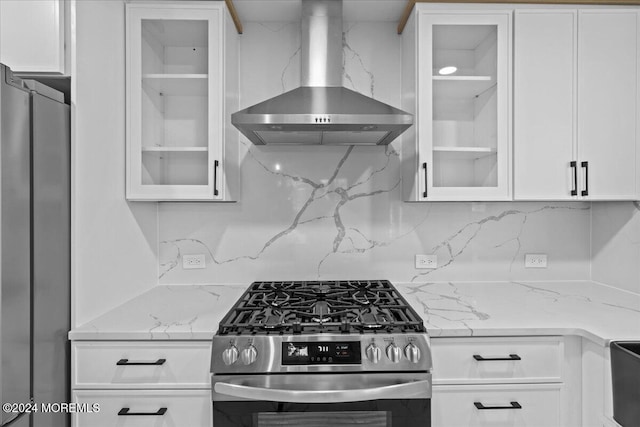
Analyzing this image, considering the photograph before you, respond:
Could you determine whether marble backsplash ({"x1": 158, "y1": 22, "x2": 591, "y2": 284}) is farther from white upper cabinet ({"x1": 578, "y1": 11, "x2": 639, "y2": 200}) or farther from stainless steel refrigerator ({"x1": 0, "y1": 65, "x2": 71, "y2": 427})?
stainless steel refrigerator ({"x1": 0, "y1": 65, "x2": 71, "y2": 427})

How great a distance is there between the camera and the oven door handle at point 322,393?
129cm

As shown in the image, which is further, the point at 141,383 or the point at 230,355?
the point at 141,383

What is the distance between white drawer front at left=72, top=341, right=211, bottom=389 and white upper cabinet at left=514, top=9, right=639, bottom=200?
1.59m

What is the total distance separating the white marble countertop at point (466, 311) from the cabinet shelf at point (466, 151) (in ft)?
2.28

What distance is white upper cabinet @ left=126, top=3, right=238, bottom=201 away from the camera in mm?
1835

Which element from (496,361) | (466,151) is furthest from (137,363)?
(466,151)

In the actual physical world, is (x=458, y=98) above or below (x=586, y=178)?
above

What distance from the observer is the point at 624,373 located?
1223 millimetres

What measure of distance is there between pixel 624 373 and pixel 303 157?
1655 millimetres

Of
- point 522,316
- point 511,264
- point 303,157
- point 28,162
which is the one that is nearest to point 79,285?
point 28,162

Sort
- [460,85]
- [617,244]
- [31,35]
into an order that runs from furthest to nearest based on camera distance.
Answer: [617,244] < [460,85] < [31,35]

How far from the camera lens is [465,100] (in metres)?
2.12

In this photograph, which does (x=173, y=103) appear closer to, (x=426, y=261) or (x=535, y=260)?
(x=426, y=261)

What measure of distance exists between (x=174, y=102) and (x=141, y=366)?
1.32 metres
